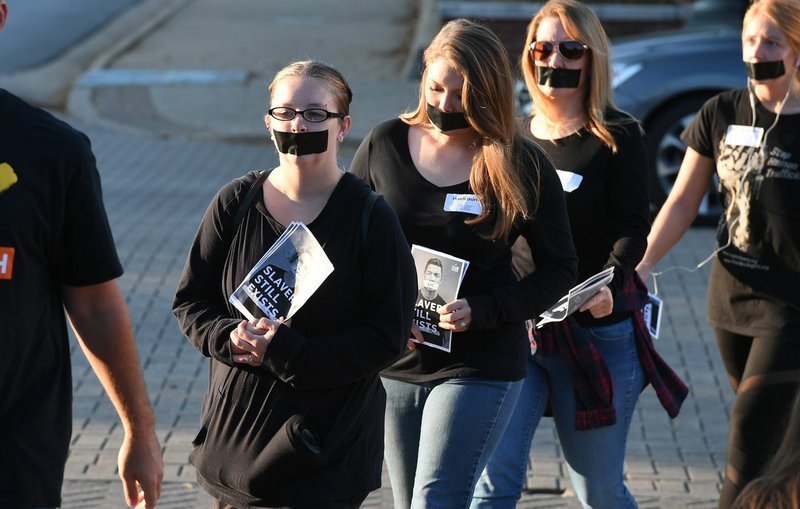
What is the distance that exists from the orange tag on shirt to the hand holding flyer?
173cm

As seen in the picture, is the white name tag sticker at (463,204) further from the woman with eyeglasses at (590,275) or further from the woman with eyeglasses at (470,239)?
the woman with eyeglasses at (590,275)

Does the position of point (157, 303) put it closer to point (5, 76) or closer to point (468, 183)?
point (468, 183)

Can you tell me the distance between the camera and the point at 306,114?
3.17 m

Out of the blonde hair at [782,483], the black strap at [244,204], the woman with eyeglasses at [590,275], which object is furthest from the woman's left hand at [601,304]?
the blonde hair at [782,483]

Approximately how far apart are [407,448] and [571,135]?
1127 mm

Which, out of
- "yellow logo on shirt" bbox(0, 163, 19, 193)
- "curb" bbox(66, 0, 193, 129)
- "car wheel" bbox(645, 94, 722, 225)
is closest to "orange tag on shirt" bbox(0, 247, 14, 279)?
"yellow logo on shirt" bbox(0, 163, 19, 193)

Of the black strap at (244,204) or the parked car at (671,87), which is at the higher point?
the black strap at (244,204)

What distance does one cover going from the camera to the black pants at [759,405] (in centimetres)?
423

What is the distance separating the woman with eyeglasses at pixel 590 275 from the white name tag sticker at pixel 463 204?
42 centimetres

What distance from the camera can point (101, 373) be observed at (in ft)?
9.84

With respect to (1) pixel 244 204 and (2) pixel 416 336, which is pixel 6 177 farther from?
(2) pixel 416 336

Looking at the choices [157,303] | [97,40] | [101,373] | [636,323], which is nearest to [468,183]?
[636,323]

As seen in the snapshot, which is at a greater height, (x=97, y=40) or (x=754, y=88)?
(x=754, y=88)

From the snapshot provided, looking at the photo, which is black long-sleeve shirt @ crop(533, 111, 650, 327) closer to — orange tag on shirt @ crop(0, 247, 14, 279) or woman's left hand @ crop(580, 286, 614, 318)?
woman's left hand @ crop(580, 286, 614, 318)
